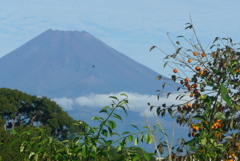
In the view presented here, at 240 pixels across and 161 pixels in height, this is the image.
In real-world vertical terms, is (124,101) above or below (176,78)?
below

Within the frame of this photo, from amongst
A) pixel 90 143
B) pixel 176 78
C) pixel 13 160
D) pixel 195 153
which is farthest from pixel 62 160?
pixel 13 160

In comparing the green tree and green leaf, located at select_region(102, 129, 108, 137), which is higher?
the green tree

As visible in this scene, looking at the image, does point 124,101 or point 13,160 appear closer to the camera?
point 124,101

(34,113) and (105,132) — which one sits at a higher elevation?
(34,113)

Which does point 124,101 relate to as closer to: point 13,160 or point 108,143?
point 108,143

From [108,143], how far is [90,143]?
23 centimetres

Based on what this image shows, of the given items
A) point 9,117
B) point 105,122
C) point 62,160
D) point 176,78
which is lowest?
point 62,160

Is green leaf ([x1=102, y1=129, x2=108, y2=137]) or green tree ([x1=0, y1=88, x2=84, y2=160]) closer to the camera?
green leaf ([x1=102, y1=129, x2=108, y2=137])

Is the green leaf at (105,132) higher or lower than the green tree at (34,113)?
lower

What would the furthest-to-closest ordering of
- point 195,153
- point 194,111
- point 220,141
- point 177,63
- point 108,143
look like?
point 177,63, point 194,111, point 220,141, point 195,153, point 108,143

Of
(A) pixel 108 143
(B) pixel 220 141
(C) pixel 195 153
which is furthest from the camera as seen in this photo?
(B) pixel 220 141

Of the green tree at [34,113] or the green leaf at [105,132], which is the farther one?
the green tree at [34,113]

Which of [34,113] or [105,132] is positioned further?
[34,113]

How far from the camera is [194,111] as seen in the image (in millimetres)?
7758
